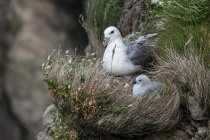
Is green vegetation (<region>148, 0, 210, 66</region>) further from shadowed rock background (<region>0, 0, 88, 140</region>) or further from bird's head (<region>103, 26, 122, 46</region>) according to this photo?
shadowed rock background (<region>0, 0, 88, 140</region>)

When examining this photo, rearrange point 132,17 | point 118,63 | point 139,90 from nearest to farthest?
1. point 139,90
2. point 118,63
3. point 132,17

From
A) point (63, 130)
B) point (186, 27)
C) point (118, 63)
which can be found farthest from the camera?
point (63, 130)

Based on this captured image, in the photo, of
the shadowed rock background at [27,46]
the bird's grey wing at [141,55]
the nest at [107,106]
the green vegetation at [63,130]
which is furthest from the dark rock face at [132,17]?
the shadowed rock background at [27,46]

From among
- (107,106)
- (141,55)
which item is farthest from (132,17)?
(107,106)

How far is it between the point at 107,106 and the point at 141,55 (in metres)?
A: 0.98

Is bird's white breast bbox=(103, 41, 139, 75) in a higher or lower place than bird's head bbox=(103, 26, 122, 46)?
lower

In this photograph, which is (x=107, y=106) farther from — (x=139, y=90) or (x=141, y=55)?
(x=141, y=55)

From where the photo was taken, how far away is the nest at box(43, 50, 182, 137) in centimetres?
744

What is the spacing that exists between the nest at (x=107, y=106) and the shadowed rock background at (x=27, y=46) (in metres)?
17.0

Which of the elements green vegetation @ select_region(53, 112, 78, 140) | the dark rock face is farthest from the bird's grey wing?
the dark rock face

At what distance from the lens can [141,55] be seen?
27.0 ft

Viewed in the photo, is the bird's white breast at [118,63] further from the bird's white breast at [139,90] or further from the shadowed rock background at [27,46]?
the shadowed rock background at [27,46]

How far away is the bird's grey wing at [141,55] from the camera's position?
822 cm

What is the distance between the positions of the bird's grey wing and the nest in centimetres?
54
